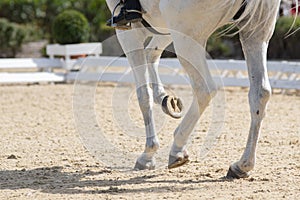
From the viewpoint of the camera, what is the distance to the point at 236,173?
5.14 m

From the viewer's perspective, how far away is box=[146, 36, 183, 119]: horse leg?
567 centimetres

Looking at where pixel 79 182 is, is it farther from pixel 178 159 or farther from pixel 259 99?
pixel 259 99

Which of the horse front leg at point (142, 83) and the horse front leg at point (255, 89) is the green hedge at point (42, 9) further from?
the horse front leg at point (255, 89)

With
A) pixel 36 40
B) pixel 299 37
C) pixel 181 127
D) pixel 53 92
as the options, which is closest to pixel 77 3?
pixel 36 40

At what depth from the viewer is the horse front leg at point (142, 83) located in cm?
572

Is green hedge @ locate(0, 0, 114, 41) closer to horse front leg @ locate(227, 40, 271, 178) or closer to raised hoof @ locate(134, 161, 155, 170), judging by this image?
raised hoof @ locate(134, 161, 155, 170)

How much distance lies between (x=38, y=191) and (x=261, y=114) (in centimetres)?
175

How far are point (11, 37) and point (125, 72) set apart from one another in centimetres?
888

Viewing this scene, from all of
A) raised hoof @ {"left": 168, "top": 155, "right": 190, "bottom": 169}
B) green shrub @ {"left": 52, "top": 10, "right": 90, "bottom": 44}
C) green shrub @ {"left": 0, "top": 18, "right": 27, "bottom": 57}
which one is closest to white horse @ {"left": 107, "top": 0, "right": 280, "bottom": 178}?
raised hoof @ {"left": 168, "top": 155, "right": 190, "bottom": 169}

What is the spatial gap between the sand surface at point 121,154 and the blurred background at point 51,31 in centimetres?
633

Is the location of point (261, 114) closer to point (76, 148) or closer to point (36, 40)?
point (76, 148)

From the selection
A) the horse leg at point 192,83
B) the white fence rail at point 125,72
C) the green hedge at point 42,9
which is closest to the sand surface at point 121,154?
the horse leg at point 192,83

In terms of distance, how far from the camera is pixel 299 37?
18.2 m

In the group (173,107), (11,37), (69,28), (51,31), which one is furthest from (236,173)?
(11,37)
